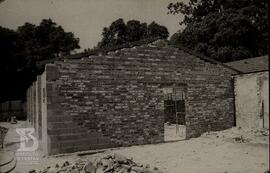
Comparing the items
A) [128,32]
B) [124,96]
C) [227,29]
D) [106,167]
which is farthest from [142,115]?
[128,32]

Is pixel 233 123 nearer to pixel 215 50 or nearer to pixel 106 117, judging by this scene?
pixel 106 117

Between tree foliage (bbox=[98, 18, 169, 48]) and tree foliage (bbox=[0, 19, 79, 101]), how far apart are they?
29.0 ft

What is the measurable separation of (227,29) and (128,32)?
1665 centimetres

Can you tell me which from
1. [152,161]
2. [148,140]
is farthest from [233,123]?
[152,161]

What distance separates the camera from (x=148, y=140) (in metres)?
12.6

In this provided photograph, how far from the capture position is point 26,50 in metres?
41.4

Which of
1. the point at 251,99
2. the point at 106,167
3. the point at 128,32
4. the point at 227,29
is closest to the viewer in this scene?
the point at 106,167

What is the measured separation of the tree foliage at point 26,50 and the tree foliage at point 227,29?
628 inches

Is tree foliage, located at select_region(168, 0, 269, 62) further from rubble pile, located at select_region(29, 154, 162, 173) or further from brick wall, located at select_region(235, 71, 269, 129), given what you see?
rubble pile, located at select_region(29, 154, 162, 173)

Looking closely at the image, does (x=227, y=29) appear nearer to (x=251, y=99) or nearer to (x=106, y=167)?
(x=251, y=99)

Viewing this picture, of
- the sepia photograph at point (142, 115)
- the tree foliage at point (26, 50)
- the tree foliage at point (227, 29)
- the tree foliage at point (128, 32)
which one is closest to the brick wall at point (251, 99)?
the sepia photograph at point (142, 115)

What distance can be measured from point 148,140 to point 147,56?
3.43m

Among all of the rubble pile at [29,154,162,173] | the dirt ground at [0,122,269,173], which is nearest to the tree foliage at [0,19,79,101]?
the dirt ground at [0,122,269,173]

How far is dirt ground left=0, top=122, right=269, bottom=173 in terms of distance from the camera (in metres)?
8.32
